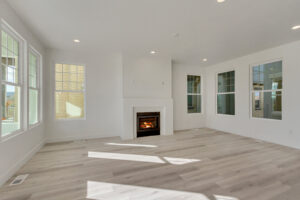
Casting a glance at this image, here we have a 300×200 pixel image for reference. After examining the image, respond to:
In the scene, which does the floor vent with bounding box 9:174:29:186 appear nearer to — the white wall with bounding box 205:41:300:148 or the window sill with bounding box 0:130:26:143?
the window sill with bounding box 0:130:26:143

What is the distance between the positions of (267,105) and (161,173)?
159 inches

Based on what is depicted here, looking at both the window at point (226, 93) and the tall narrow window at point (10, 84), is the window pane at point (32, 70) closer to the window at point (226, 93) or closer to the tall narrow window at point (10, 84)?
the tall narrow window at point (10, 84)

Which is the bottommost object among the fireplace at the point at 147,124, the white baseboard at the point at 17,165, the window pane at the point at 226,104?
the white baseboard at the point at 17,165

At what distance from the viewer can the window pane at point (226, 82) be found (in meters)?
5.15

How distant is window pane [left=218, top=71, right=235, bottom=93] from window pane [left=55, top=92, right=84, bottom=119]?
17.6 feet

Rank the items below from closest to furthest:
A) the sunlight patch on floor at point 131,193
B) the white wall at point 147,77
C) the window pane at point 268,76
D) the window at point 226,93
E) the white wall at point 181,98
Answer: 1. the sunlight patch on floor at point 131,193
2. the window pane at point 268,76
3. the white wall at point 147,77
4. the window at point 226,93
5. the white wall at point 181,98

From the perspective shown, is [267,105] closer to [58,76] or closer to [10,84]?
[10,84]

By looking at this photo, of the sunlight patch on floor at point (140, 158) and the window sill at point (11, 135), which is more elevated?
the window sill at point (11, 135)

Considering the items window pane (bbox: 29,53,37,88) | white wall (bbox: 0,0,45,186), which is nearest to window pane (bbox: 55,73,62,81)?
window pane (bbox: 29,53,37,88)

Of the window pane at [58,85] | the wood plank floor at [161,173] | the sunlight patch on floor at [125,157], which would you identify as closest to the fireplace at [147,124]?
the wood plank floor at [161,173]

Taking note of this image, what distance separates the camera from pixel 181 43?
11.8 feet

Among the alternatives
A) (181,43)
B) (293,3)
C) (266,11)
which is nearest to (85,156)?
(181,43)

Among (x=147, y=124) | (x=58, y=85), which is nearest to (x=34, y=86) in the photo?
(x=58, y=85)

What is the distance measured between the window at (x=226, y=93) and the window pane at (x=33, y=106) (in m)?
6.26
